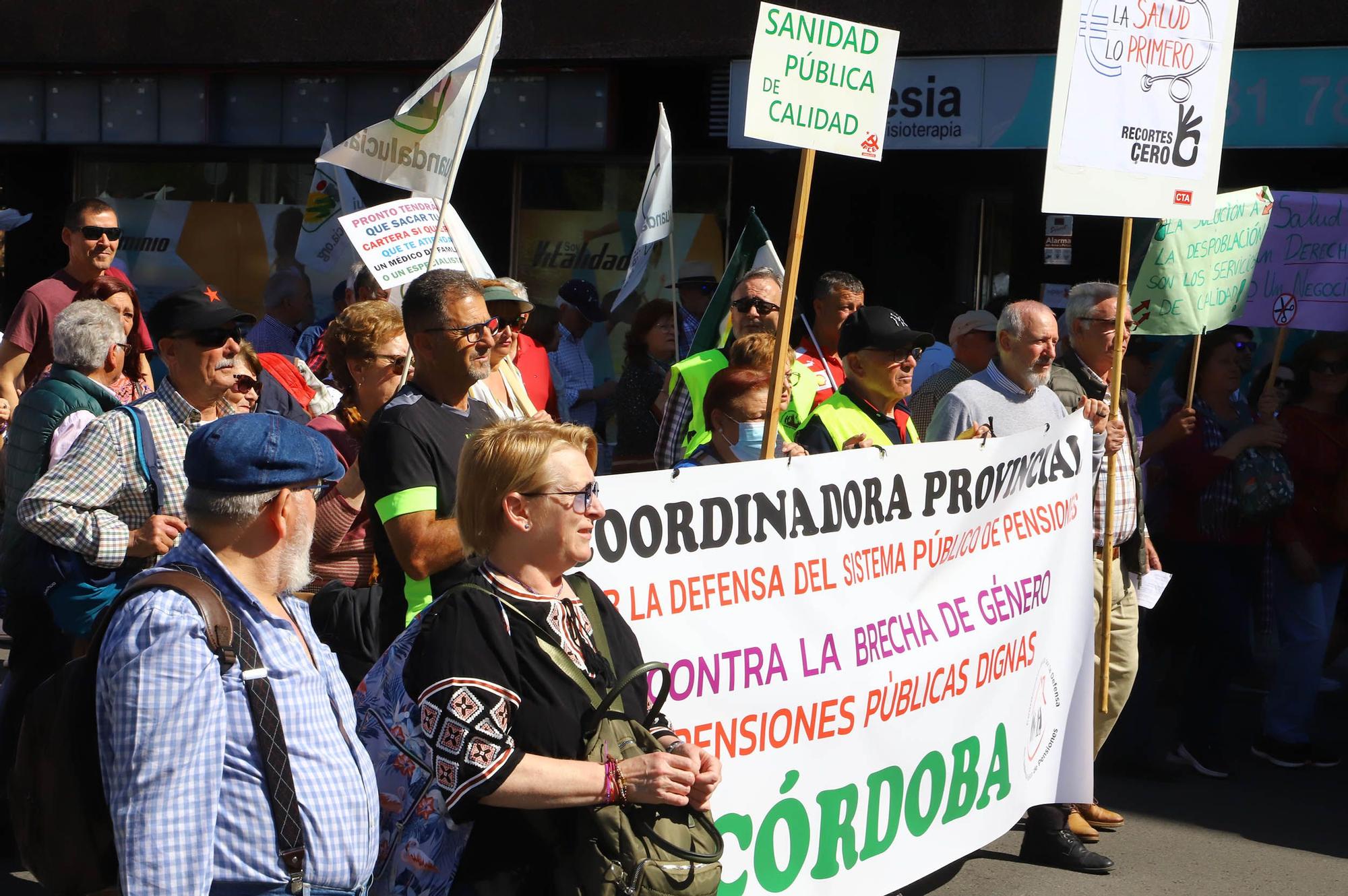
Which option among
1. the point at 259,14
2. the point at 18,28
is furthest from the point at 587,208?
the point at 18,28

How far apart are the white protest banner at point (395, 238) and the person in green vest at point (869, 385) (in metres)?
1.56

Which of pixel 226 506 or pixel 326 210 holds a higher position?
pixel 326 210

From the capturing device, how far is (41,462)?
492 centimetres

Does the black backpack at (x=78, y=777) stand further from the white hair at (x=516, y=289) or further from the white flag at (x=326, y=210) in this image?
the white flag at (x=326, y=210)

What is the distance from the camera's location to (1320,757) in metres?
7.27

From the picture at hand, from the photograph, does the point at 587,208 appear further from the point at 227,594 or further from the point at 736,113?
the point at 227,594

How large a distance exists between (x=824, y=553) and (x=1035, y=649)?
3.99 ft

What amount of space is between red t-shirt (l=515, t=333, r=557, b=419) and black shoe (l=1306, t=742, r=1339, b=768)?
386 cm

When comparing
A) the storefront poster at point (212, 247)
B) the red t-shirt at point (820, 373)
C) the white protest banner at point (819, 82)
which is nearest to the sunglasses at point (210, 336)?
the white protest banner at point (819, 82)

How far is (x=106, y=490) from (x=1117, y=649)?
3717 mm

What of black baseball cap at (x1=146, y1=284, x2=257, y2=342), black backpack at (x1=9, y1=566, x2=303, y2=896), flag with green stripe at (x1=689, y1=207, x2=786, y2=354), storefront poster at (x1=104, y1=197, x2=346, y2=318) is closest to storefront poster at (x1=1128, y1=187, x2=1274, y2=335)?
flag with green stripe at (x1=689, y1=207, x2=786, y2=354)

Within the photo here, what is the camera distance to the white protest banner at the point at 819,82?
16.0ft

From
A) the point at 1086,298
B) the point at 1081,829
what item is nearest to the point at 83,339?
the point at 1086,298

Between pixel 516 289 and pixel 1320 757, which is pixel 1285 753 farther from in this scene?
pixel 516 289
